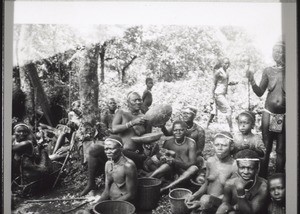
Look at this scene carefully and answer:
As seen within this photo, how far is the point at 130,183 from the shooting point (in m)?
2.32

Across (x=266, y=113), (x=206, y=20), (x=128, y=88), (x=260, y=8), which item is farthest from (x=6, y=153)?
(x=260, y=8)

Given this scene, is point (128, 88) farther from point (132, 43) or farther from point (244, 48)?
point (244, 48)

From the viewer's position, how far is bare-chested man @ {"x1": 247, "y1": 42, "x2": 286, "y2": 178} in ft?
7.71

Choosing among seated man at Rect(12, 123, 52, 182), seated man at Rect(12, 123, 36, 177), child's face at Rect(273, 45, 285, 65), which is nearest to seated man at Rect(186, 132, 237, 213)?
child's face at Rect(273, 45, 285, 65)

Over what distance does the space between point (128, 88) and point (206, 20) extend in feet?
2.22

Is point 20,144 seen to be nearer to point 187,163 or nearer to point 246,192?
point 187,163

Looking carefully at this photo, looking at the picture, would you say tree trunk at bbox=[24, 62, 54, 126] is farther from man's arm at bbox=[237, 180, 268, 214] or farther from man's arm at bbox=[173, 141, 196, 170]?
man's arm at bbox=[237, 180, 268, 214]

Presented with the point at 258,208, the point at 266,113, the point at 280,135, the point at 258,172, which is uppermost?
the point at 266,113

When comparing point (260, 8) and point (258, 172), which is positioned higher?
point (260, 8)

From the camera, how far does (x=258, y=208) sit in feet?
7.64

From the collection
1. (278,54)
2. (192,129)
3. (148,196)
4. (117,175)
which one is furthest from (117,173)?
(278,54)

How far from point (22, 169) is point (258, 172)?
152 centimetres

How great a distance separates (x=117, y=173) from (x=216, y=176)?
642 millimetres

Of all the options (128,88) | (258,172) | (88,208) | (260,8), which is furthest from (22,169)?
(260,8)
